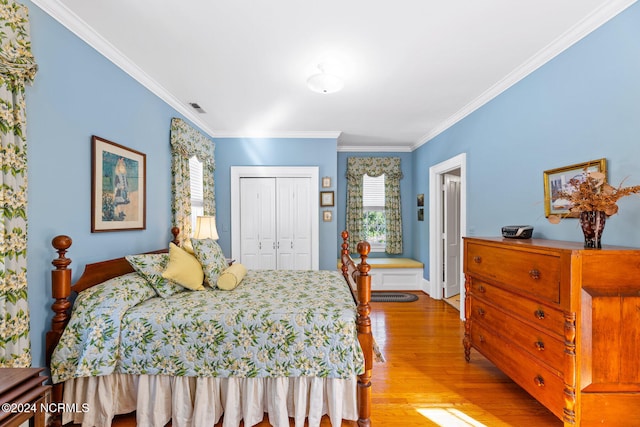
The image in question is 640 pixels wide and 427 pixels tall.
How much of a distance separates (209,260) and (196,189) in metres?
1.96

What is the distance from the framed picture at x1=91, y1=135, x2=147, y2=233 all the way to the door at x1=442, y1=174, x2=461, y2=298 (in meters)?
4.20

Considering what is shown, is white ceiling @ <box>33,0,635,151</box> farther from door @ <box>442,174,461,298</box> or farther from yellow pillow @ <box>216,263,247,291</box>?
yellow pillow @ <box>216,263,247,291</box>

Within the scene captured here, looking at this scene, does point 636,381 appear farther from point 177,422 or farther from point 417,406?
point 177,422

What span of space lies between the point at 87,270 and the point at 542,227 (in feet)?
11.6

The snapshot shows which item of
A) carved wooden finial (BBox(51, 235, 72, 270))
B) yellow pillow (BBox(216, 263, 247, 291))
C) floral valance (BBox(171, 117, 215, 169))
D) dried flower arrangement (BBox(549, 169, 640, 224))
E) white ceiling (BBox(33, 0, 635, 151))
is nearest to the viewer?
dried flower arrangement (BBox(549, 169, 640, 224))

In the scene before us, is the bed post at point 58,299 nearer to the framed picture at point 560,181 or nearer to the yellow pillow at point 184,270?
the yellow pillow at point 184,270

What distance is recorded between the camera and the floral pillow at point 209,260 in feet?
8.22

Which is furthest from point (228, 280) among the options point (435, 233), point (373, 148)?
point (373, 148)

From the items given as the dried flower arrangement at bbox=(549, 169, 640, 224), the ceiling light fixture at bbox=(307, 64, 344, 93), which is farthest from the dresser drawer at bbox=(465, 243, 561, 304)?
the ceiling light fixture at bbox=(307, 64, 344, 93)

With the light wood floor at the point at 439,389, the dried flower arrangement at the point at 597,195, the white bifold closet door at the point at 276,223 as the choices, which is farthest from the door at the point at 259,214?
the dried flower arrangement at the point at 597,195

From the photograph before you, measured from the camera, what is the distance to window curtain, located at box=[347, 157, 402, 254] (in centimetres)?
552

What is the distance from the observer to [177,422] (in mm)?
1869

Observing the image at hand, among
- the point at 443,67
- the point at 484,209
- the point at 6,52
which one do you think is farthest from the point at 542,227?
the point at 6,52

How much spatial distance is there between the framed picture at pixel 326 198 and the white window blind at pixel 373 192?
3.92ft
